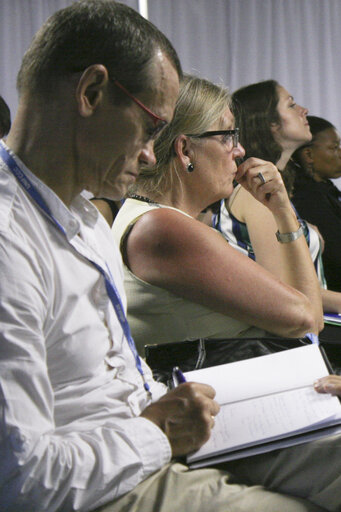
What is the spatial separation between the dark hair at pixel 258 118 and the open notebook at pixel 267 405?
5.23ft

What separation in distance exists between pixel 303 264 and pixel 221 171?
1.16ft

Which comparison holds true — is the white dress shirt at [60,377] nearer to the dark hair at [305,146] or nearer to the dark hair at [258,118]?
the dark hair at [258,118]

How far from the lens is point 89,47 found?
1.02 meters

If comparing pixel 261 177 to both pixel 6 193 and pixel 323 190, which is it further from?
pixel 323 190

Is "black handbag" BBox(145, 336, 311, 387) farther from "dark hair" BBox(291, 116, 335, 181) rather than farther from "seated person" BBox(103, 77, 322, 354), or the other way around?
"dark hair" BBox(291, 116, 335, 181)

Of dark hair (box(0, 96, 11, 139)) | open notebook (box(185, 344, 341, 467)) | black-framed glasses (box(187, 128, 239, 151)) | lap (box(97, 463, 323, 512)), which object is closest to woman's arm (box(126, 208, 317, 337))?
open notebook (box(185, 344, 341, 467))

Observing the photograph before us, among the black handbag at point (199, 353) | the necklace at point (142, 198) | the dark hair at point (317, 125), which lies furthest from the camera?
the dark hair at point (317, 125)

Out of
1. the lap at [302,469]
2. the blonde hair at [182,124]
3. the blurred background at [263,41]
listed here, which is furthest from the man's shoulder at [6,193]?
the blurred background at [263,41]

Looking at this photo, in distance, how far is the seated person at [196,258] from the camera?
56.0 inches

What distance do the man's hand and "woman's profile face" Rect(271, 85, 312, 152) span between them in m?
1.99

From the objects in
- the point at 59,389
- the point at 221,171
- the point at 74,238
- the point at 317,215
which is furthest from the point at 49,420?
the point at 317,215

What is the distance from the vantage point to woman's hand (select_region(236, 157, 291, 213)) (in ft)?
6.11

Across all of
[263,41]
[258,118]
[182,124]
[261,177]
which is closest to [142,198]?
[182,124]

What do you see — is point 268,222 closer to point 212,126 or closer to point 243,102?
point 212,126
